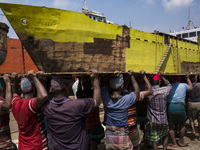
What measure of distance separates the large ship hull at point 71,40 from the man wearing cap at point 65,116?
5906mm

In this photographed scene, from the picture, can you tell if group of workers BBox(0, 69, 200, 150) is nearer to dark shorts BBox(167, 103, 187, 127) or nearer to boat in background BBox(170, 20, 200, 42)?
dark shorts BBox(167, 103, 187, 127)

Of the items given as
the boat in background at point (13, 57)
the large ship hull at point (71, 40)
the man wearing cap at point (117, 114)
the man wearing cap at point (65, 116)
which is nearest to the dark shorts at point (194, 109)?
the man wearing cap at point (117, 114)

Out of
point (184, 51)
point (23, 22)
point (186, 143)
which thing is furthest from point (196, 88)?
point (184, 51)

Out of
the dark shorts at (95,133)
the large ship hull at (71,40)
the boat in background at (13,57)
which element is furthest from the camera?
the boat in background at (13,57)

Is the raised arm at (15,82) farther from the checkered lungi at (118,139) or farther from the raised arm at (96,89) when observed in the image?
the checkered lungi at (118,139)

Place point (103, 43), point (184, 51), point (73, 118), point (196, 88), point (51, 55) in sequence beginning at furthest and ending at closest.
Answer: point (184, 51) < point (103, 43) < point (51, 55) < point (196, 88) < point (73, 118)

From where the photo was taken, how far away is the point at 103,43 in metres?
8.49

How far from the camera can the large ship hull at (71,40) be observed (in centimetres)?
713

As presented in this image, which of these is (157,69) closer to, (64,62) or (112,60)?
(112,60)

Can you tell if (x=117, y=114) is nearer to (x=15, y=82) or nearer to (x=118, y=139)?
(x=118, y=139)

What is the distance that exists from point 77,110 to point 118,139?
93cm

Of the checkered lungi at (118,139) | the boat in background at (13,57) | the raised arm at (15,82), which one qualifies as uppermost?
the boat in background at (13,57)

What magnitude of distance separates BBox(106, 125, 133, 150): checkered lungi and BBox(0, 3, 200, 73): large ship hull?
5765 millimetres

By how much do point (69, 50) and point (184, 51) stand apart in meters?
11.4
